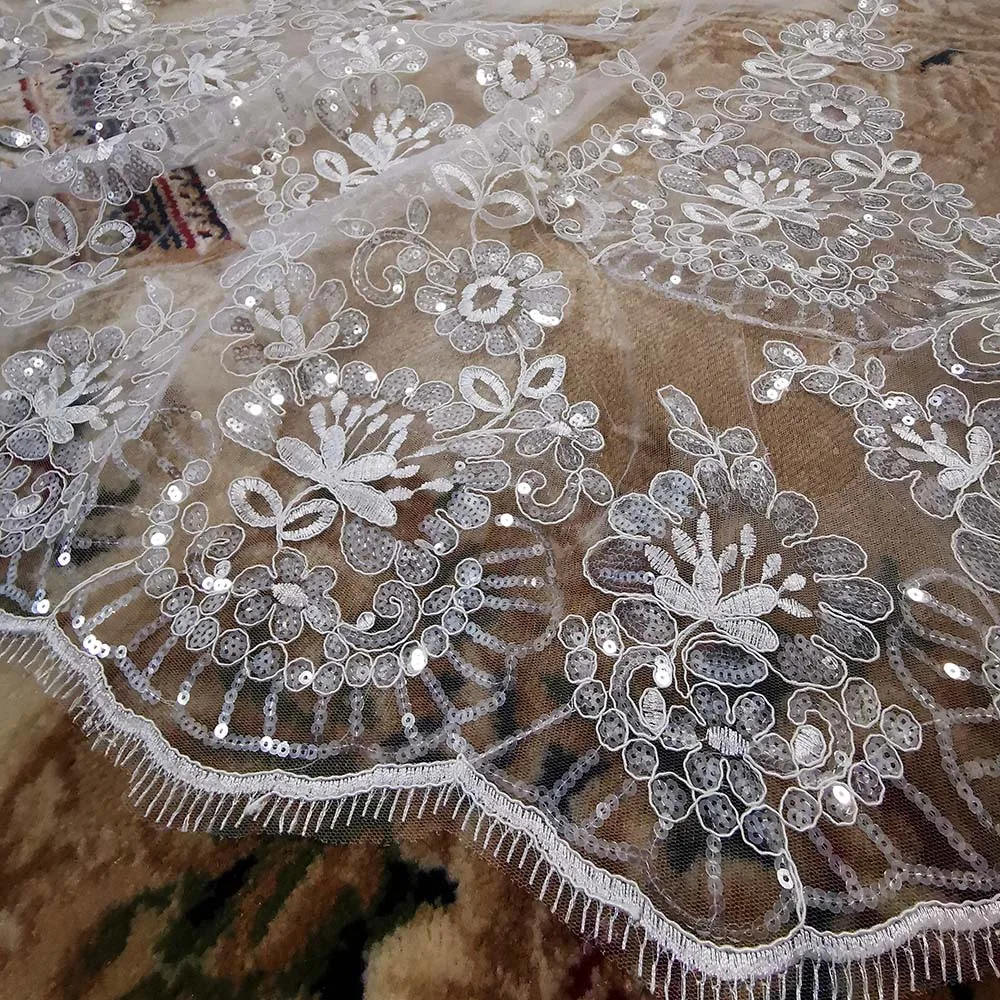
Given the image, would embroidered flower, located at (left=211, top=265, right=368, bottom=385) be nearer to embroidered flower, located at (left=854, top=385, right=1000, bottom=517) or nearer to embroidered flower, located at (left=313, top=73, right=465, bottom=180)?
embroidered flower, located at (left=313, top=73, right=465, bottom=180)

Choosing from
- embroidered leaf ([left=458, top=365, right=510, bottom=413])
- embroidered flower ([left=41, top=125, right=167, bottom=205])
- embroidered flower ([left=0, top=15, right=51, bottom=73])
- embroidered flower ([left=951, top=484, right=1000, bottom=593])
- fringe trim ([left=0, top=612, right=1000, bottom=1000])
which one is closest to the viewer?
fringe trim ([left=0, top=612, right=1000, bottom=1000])

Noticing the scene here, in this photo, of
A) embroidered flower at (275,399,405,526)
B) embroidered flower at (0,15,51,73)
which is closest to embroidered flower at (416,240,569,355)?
embroidered flower at (275,399,405,526)

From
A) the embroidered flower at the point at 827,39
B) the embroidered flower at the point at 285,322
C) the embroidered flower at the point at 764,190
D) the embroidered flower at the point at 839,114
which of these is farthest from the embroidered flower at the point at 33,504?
the embroidered flower at the point at 827,39

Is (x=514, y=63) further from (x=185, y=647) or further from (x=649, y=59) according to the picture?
(x=185, y=647)

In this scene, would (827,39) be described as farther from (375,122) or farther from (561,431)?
(561,431)

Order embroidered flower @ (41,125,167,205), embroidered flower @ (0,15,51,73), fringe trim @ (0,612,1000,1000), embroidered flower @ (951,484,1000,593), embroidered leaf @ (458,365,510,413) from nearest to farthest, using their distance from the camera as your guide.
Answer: fringe trim @ (0,612,1000,1000) → embroidered flower @ (951,484,1000,593) → embroidered leaf @ (458,365,510,413) → embroidered flower @ (41,125,167,205) → embroidered flower @ (0,15,51,73)

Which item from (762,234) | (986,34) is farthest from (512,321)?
(986,34)

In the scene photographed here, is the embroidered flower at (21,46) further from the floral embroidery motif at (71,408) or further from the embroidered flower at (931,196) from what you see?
the embroidered flower at (931,196)

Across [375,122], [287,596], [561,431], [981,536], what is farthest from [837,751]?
[375,122]
